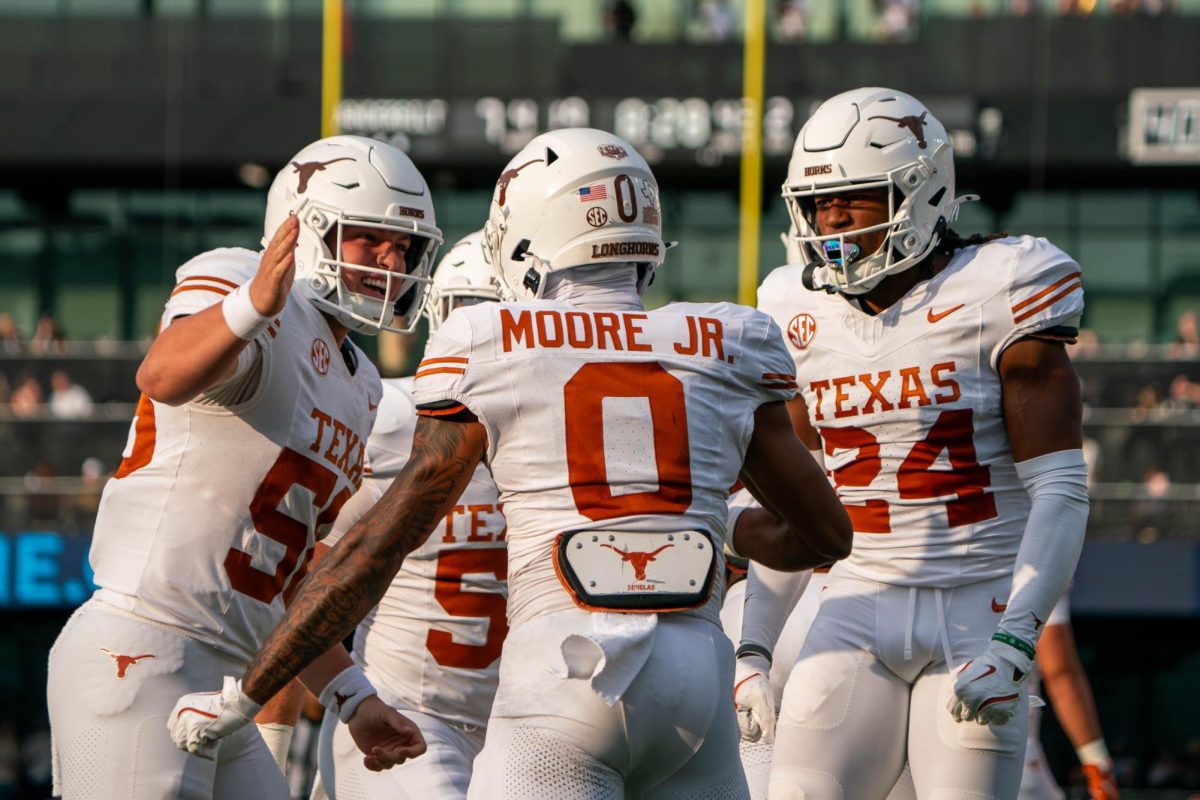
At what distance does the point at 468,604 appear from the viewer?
518 cm

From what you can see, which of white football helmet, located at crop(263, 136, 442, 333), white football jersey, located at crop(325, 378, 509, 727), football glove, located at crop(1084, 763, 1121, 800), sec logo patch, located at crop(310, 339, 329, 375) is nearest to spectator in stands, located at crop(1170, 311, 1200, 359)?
football glove, located at crop(1084, 763, 1121, 800)

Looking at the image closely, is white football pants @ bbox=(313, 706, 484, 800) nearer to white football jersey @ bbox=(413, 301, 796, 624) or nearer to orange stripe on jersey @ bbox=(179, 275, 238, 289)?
orange stripe on jersey @ bbox=(179, 275, 238, 289)

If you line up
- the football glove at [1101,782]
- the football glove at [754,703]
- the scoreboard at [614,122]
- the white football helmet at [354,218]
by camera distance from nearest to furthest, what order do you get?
the football glove at [754,703], the white football helmet at [354,218], the football glove at [1101,782], the scoreboard at [614,122]

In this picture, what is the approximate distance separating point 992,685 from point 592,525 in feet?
3.67

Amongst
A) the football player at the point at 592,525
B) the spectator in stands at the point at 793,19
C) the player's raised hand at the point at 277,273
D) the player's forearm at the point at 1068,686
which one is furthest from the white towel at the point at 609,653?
the spectator in stands at the point at 793,19

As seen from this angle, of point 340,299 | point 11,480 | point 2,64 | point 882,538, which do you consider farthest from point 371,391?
point 2,64

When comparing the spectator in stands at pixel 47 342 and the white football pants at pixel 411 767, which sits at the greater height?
the spectator in stands at pixel 47 342

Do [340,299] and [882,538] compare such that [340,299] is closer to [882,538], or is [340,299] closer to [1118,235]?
[882,538]

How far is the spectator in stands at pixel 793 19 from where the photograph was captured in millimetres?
19812

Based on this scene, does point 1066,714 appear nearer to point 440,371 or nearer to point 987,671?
point 987,671

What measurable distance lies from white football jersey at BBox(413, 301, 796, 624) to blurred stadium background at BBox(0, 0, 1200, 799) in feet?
44.8

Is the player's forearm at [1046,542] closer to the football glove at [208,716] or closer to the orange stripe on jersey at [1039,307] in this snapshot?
the orange stripe on jersey at [1039,307]

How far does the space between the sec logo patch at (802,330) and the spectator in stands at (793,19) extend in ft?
50.4

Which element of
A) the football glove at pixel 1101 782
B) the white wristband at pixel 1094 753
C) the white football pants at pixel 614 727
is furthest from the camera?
the white wristband at pixel 1094 753
